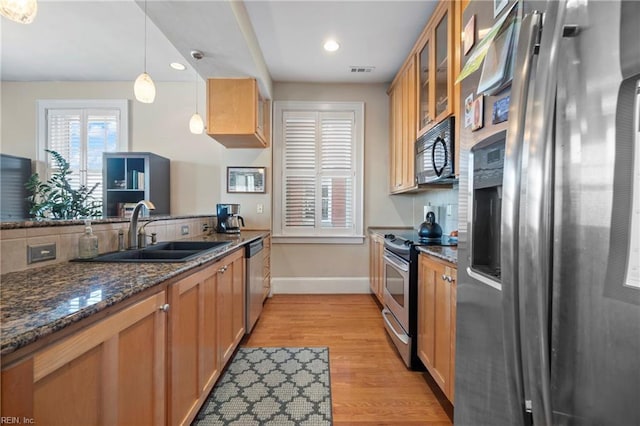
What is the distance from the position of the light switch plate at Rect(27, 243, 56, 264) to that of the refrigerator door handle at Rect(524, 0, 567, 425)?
1.69 m

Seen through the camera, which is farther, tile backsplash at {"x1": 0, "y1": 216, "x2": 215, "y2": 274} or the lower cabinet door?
the lower cabinet door

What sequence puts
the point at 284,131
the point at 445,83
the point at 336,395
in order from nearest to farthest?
the point at 336,395, the point at 445,83, the point at 284,131

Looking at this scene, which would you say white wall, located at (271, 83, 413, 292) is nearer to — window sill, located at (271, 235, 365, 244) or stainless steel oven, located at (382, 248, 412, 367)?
window sill, located at (271, 235, 365, 244)

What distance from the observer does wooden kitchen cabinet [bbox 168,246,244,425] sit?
1204 millimetres

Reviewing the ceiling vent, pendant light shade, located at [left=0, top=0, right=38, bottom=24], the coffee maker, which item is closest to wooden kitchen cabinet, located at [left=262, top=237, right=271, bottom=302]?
the coffee maker

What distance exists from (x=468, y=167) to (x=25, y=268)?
1713 millimetres

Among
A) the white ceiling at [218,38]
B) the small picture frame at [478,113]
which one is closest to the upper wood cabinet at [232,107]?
the white ceiling at [218,38]

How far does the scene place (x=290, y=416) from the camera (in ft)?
5.28

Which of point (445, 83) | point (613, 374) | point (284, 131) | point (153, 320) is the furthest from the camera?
point (284, 131)

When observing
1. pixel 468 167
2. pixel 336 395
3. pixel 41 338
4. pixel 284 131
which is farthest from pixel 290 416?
pixel 284 131

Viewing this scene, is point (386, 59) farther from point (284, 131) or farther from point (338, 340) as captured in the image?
point (338, 340)

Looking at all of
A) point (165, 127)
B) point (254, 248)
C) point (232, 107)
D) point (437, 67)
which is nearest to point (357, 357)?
point (254, 248)

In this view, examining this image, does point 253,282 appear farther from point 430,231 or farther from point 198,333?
point 430,231

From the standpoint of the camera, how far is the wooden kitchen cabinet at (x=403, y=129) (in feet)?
9.37
